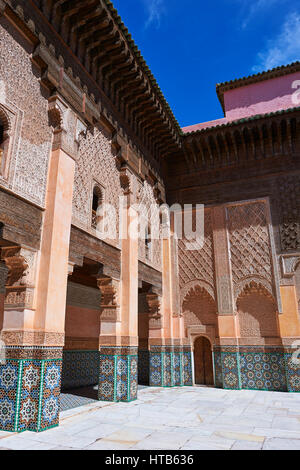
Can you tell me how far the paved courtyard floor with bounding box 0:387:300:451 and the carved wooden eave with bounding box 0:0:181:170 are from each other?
4.18 metres

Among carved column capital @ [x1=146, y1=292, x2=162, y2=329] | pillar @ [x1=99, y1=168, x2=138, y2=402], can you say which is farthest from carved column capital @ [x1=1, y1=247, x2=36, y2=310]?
carved column capital @ [x1=146, y1=292, x2=162, y2=329]

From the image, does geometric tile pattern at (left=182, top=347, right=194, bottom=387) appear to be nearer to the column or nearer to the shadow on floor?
the column

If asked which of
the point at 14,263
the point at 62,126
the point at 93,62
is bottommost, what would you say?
the point at 14,263

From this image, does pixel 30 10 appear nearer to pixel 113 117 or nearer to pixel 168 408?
pixel 113 117

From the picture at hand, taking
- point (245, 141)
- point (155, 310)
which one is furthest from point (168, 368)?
point (245, 141)

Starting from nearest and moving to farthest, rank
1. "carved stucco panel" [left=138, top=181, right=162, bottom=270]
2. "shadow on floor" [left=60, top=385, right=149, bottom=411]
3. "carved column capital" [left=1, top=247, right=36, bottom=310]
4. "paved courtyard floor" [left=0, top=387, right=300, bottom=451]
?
"paved courtyard floor" [left=0, top=387, right=300, bottom=451] < "carved column capital" [left=1, top=247, right=36, bottom=310] < "shadow on floor" [left=60, top=385, right=149, bottom=411] < "carved stucco panel" [left=138, top=181, right=162, bottom=270]

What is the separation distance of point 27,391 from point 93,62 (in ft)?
16.3

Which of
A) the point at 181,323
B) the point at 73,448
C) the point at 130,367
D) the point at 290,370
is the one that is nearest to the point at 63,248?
the point at 73,448

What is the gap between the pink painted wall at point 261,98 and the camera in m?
9.41

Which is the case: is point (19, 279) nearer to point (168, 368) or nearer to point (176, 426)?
point (176, 426)

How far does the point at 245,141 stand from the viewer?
28.8ft

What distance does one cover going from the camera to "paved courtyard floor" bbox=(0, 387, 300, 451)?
339 cm

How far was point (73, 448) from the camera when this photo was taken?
3258 millimetres

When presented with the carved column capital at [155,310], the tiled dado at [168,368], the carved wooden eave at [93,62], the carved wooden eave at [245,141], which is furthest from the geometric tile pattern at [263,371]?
the carved wooden eave at [93,62]
